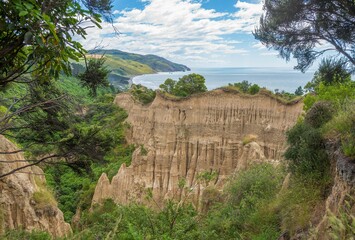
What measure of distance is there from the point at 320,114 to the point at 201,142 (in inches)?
674

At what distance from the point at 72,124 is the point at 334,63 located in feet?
30.6

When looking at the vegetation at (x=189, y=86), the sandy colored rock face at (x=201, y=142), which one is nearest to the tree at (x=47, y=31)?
the sandy colored rock face at (x=201, y=142)

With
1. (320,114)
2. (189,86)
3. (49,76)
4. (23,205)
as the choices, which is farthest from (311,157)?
(189,86)

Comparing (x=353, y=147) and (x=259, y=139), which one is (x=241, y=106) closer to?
(x=259, y=139)

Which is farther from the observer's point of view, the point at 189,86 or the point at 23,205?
the point at 189,86

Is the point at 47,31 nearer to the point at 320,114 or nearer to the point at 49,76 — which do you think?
the point at 49,76

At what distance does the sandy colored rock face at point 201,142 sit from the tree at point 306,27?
1285 centimetres

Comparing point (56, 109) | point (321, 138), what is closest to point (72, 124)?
point (56, 109)

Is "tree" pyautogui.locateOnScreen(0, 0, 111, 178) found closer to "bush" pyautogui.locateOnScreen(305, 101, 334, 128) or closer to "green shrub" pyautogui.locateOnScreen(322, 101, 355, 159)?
"green shrub" pyautogui.locateOnScreen(322, 101, 355, 159)

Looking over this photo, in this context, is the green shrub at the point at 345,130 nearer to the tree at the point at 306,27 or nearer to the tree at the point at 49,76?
the tree at the point at 306,27

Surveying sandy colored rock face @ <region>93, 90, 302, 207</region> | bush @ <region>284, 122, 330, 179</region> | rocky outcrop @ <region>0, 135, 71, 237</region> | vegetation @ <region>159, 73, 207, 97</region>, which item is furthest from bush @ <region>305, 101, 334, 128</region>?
vegetation @ <region>159, 73, 207, 97</region>

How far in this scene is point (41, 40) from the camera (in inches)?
168

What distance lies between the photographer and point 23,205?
1525cm

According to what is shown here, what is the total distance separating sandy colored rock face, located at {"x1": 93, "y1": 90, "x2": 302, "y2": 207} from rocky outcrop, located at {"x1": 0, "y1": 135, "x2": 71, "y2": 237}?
10.1m
